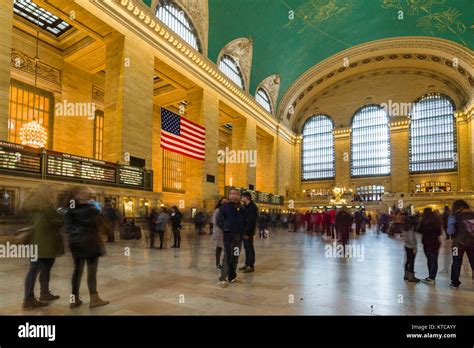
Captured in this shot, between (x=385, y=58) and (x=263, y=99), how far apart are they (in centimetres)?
1430

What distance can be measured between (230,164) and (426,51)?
21.8 meters

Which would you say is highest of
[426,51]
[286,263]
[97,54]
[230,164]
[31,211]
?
[426,51]

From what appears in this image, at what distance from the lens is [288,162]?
35.7m

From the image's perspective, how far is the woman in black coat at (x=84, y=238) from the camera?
3.28 m

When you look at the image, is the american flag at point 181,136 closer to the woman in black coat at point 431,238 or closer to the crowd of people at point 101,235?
the crowd of people at point 101,235

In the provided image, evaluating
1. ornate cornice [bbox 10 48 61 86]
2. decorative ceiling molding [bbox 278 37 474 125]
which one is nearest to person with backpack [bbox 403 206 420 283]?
ornate cornice [bbox 10 48 61 86]

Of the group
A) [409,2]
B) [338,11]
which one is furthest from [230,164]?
[409,2]

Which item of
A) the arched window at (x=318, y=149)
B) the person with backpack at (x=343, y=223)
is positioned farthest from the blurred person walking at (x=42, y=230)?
the arched window at (x=318, y=149)

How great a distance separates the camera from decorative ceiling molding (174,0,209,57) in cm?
1777

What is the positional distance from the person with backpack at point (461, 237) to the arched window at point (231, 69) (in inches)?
761

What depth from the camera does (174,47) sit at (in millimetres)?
16172

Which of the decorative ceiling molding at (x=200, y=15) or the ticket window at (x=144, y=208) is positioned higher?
the decorative ceiling molding at (x=200, y=15)
